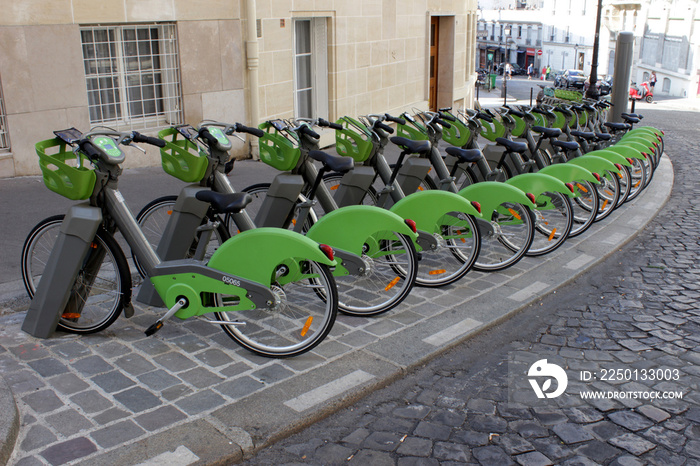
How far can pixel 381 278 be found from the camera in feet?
17.5

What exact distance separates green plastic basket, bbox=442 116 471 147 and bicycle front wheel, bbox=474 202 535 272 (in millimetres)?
1189

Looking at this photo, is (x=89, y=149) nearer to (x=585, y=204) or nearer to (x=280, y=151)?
(x=280, y=151)

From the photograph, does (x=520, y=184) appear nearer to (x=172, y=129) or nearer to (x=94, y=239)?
(x=172, y=129)

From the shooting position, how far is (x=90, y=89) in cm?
888

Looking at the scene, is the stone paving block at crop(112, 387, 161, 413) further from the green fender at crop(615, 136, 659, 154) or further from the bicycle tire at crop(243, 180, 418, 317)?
the green fender at crop(615, 136, 659, 154)

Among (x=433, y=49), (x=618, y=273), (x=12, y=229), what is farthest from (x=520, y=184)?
(x=433, y=49)

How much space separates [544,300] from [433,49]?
13.4 meters

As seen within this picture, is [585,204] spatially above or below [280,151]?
below

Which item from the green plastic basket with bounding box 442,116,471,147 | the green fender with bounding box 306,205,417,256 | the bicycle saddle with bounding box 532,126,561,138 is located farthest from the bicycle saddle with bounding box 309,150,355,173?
the bicycle saddle with bounding box 532,126,561,138

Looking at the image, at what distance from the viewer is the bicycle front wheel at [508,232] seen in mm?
5637

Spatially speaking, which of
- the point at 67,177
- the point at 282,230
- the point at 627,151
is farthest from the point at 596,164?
the point at 67,177

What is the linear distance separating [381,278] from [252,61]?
600 cm

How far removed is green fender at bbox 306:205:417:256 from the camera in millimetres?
4652

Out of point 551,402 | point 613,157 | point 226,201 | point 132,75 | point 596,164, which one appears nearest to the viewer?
point 551,402
